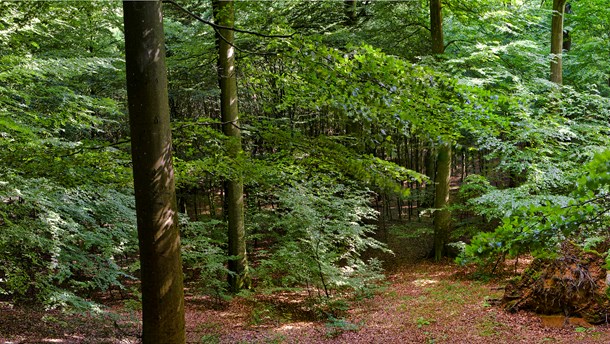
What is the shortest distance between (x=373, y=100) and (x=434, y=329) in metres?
5.80

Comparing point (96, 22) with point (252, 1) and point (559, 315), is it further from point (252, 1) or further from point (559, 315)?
point (559, 315)

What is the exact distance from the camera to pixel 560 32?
11719 mm

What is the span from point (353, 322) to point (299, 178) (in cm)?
386

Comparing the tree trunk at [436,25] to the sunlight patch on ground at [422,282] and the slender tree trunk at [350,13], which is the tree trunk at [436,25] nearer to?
the slender tree trunk at [350,13]

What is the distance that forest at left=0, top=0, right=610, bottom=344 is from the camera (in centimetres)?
294

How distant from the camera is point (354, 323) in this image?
8680mm

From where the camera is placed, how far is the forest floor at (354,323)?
278 inches

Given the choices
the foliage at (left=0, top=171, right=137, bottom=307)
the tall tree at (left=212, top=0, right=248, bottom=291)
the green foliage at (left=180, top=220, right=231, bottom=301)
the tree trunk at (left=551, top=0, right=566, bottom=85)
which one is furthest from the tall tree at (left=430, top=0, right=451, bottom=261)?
the foliage at (left=0, top=171, right=137, bottom=307)

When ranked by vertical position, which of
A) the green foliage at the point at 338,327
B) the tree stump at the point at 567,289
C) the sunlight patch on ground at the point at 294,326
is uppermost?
the tree stump at the point at 567,289

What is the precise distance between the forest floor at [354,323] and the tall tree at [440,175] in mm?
2387

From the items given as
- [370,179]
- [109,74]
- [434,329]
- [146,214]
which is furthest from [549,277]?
[109,74]

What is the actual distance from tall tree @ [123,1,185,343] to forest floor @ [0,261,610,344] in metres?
4.21

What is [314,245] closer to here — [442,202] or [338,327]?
[338,327]

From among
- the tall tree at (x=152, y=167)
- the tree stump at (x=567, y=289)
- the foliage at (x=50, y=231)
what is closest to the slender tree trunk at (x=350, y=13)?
the tree stump at (x=567, y=289)
